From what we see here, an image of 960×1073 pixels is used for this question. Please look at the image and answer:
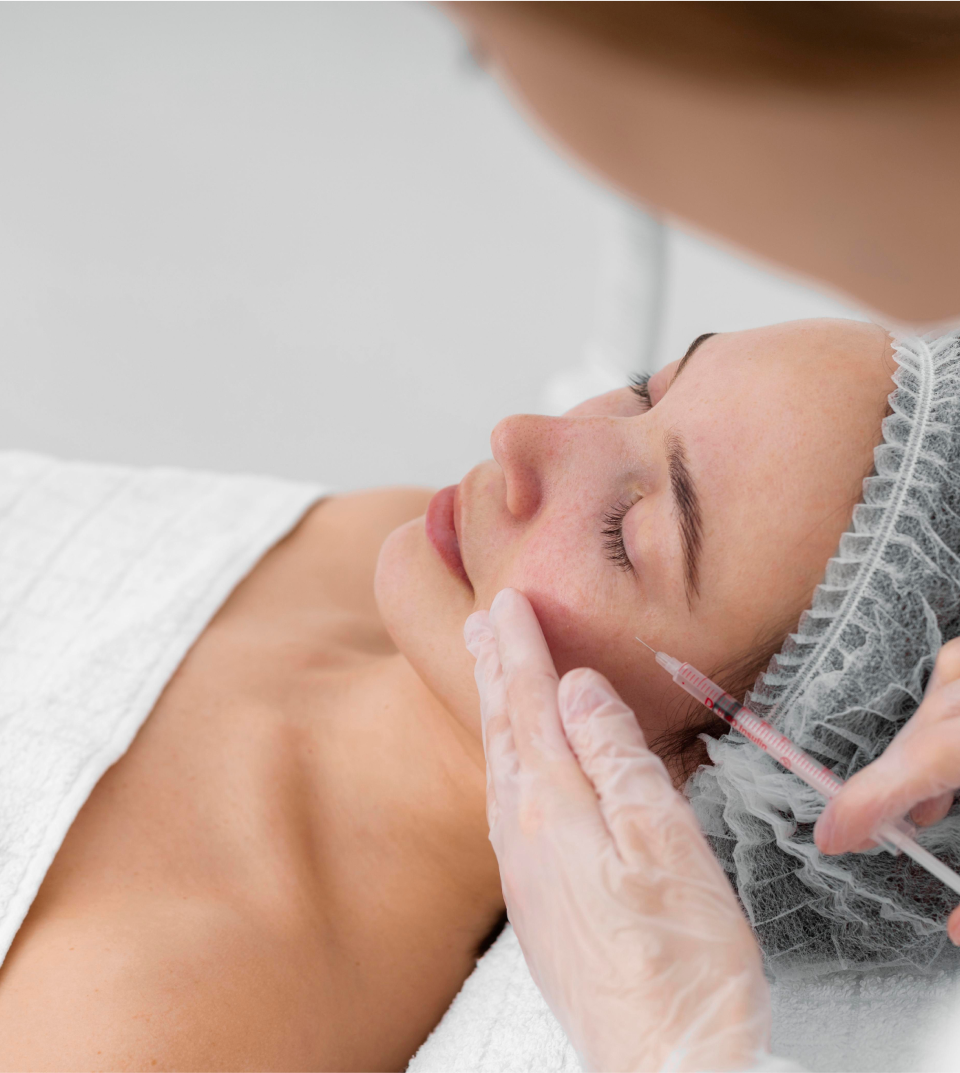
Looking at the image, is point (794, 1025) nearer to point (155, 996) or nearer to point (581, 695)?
point (581, 695)

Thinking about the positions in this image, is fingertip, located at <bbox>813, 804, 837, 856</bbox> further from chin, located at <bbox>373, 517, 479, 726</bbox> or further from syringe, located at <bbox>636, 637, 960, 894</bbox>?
chin, located at <bbox>373, 517, 479, 726</bbox>

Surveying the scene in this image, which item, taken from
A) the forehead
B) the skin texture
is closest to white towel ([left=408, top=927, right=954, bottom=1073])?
the forehead

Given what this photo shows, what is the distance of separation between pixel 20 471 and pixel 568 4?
1.43 meters

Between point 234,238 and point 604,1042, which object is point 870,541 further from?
point 234,238

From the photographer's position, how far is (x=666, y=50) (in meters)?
0.31

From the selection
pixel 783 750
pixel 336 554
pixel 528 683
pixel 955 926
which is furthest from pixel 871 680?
pixel 336 554

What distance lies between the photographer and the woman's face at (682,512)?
901 mm

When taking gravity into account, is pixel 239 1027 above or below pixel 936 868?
below

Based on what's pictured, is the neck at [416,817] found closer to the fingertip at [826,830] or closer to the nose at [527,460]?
the nose at [527,460]

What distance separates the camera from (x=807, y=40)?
0.34m

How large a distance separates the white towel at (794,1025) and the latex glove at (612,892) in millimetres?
290

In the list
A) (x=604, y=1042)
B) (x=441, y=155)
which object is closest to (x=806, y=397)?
(x=604, y=1042)

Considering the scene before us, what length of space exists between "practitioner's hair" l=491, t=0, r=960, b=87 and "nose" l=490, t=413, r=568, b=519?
0.65 meters

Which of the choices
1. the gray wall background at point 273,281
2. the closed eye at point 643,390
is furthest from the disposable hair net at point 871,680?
the gray wall background at point 273,281
